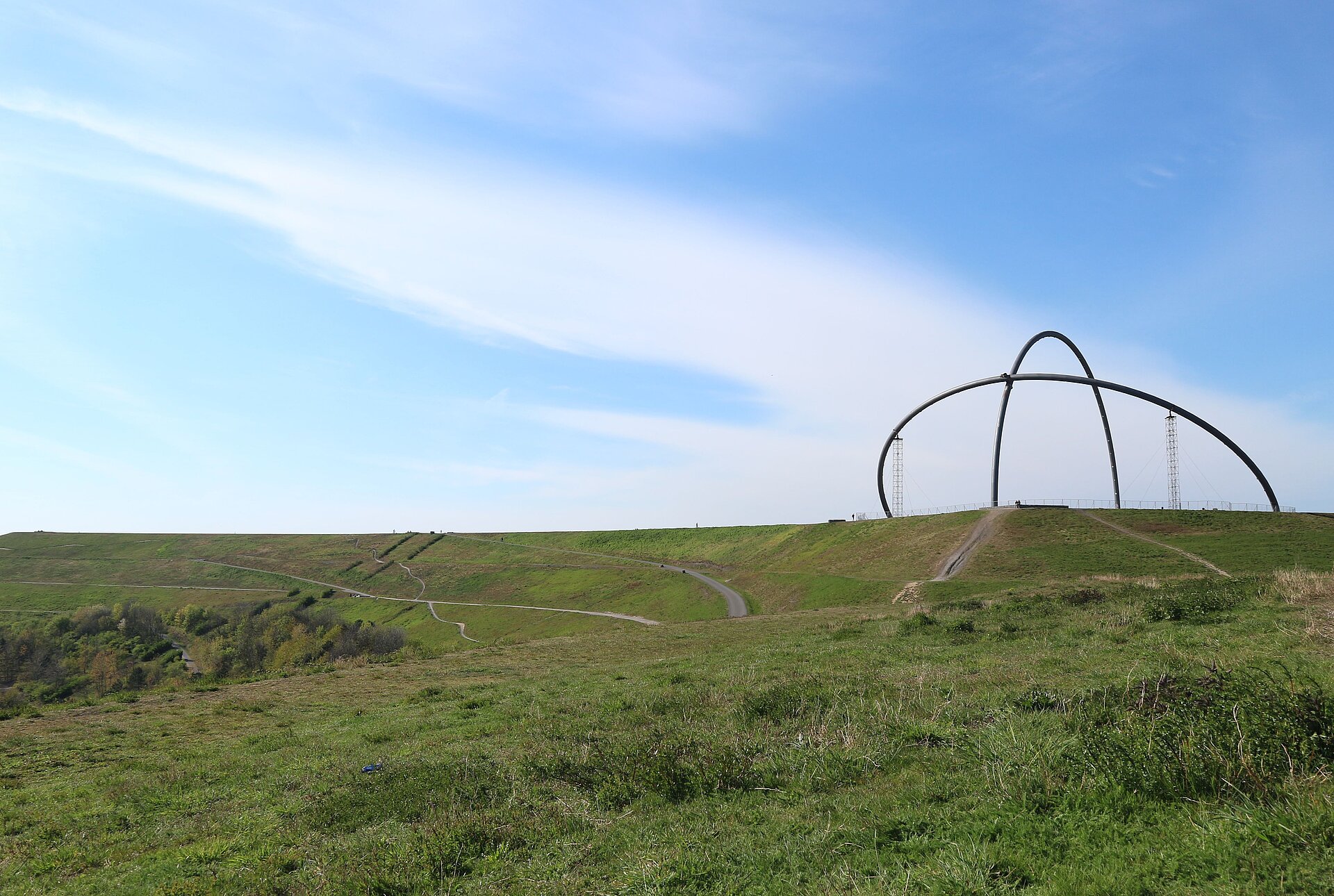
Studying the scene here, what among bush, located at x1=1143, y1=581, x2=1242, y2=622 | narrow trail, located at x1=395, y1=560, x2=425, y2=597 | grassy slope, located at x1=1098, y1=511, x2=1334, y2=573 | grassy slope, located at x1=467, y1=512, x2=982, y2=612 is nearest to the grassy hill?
bush, located at x1=1143, y1=581, x2=1242, y2=622

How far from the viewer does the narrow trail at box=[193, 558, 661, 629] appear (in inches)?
3319

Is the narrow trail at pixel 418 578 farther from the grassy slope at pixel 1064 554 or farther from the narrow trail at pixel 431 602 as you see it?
the grassy slope at pixel 1064 554

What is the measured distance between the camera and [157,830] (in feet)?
35.6

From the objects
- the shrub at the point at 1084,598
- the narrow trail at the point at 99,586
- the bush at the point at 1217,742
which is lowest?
the narrow trail at the point at 99,586

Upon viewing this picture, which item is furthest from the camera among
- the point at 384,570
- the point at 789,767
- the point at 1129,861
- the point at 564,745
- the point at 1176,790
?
the point at 384,570

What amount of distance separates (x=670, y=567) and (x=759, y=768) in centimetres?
10929

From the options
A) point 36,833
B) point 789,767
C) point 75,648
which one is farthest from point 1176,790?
point 75,648

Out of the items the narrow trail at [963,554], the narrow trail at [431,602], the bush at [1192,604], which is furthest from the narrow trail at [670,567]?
the bush at [1192,604]

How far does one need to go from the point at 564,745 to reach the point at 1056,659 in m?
11.0

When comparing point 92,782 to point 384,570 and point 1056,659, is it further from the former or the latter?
point 384,570

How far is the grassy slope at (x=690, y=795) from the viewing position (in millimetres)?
6254

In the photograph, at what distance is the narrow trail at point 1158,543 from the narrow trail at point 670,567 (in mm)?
37746

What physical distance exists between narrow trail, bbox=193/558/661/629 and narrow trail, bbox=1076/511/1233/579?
46122 millimetres

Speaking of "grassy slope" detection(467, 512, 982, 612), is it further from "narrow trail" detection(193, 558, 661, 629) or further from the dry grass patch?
the dry grass patch
